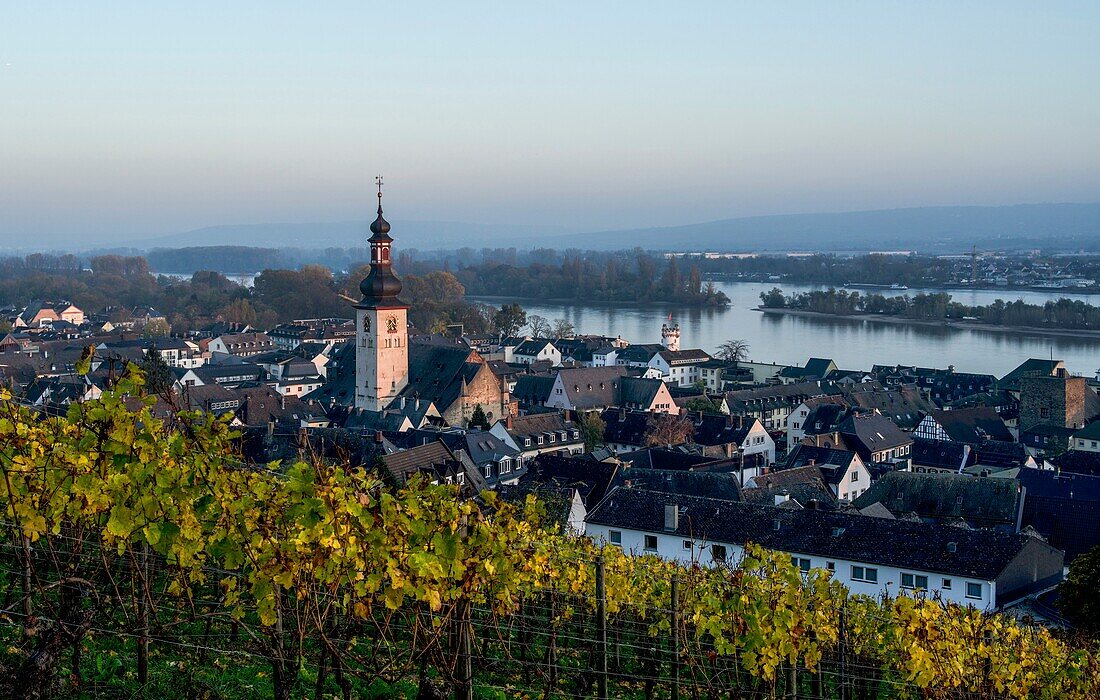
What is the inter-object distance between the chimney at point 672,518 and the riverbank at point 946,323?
207 feet

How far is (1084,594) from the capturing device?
13.6m

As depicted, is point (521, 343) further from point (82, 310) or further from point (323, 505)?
point (323, 505)

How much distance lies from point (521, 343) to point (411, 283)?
2150 centimetres

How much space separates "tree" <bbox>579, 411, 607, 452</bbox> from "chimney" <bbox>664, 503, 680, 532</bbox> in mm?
12695

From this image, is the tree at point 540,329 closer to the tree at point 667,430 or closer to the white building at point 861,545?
the tree at point 667,430

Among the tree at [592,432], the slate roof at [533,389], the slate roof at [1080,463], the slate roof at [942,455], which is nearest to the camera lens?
the slate roof at [1080,463]

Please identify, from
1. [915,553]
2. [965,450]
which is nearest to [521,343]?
[965,450]

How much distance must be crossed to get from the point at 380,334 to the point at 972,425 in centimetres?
1854

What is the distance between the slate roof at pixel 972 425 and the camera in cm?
3519

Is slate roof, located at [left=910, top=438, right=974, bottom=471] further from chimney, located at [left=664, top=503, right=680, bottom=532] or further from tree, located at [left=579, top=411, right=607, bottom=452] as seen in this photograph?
chimney, located at [left=664, top=503, right=680, bottom=532]

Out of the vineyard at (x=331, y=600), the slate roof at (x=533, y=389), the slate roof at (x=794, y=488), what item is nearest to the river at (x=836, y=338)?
the slate roof at (x=533, y=389)

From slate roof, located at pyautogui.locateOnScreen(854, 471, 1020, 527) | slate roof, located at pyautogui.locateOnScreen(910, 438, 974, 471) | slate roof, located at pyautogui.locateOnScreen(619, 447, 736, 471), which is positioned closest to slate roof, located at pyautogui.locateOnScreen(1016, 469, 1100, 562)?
slate roof, located at pyautogui.locateOnScreen(854, 471, 1020, 527)

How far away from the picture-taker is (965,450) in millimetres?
29156

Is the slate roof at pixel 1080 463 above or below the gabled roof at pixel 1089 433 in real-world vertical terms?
above
